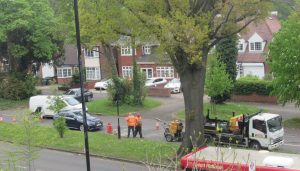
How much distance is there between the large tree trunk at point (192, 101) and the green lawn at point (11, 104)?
29.7 meters

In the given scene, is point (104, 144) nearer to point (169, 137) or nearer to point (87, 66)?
point (169, 137)

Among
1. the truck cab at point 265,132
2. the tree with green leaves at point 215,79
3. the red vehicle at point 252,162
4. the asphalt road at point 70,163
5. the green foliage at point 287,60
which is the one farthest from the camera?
the tree with green leaves at point 215,79

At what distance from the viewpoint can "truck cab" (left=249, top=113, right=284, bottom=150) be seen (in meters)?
27.6

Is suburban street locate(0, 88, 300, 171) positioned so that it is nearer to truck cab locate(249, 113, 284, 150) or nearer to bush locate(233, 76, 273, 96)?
truck cab locate(249, 113, 284, 150)

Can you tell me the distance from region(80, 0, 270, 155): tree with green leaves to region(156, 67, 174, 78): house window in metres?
38.9

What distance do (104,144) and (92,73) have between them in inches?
1633

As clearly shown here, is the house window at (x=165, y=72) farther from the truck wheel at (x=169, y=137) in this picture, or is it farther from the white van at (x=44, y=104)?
the truck wheel at (x=169, y=137)

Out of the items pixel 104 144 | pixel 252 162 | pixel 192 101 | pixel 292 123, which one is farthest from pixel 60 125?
pixel 252 162

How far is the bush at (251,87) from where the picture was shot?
4775 cm

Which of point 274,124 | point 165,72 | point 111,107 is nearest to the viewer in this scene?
point 274,124

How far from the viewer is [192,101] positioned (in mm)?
25641

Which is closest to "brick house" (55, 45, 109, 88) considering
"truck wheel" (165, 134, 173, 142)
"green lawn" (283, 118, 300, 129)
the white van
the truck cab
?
the white van

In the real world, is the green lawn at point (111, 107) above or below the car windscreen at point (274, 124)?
below

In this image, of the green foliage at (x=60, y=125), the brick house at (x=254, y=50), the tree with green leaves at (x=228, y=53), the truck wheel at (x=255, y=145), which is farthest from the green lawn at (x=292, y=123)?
the brick house at (x=254, y=50)
